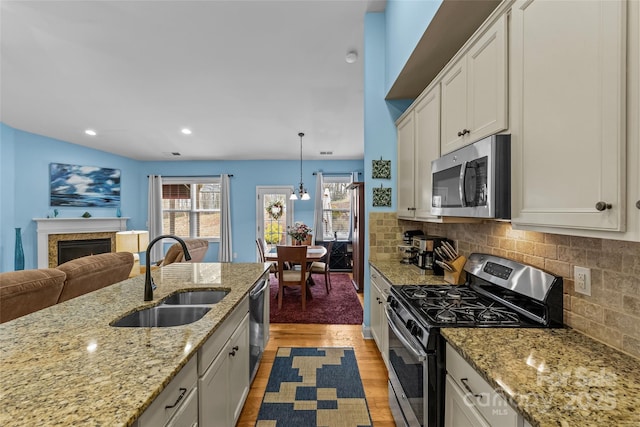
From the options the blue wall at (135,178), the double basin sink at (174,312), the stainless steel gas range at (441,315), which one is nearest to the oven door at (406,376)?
the stainless steel gas range at (441,315)

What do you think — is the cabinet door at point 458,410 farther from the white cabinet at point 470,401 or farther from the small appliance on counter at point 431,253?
the small appliance on counter at point 431,253

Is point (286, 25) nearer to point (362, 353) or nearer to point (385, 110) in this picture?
point (385, 110)

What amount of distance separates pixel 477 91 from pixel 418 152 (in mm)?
870

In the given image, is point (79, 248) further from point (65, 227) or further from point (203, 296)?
point (203, 296)

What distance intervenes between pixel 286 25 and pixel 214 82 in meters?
1.43

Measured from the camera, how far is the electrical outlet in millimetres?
1106

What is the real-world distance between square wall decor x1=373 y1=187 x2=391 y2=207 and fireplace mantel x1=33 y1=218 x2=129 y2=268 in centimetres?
569

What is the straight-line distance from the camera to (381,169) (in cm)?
284

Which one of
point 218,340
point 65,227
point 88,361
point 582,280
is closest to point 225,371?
point 218,340

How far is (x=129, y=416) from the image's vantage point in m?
0.65

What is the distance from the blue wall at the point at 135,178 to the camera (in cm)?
459

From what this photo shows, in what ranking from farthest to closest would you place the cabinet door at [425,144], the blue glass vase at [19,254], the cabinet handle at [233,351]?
the blue glass vase at [19,254]
the cabinet door at [425,144]
the cabinet handle at [233,351]

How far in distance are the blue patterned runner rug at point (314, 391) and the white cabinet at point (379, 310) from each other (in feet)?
1.00

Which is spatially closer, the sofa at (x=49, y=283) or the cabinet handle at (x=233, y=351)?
the cabinet handle at (x=233, y=351)
